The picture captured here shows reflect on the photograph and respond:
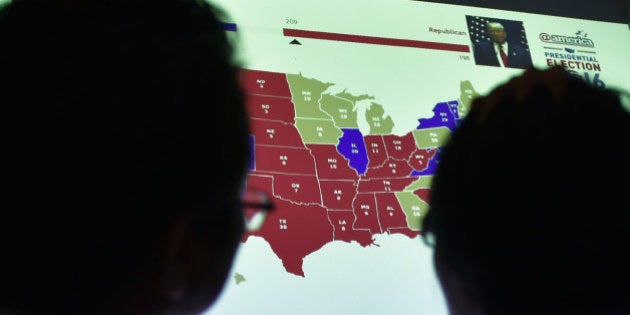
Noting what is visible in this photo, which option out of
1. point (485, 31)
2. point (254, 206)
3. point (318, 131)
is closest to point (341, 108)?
point (318, 131)

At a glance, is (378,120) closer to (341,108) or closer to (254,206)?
(341,108)

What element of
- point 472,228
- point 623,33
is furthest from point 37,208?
point 623,33

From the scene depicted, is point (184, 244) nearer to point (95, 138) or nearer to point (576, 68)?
point (95, 138)

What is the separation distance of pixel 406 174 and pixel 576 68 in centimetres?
56

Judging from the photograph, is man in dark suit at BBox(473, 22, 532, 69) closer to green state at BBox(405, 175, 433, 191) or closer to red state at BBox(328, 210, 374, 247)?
green state at BBox(405, 175, 433, 191)

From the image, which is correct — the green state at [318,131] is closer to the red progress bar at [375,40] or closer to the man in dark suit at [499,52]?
the red progress bar at [375,40]

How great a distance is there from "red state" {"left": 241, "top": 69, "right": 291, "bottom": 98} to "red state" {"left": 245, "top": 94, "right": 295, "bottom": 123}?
0.01 metres

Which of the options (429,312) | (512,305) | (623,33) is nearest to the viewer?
(512,305)

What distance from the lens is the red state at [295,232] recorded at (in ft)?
3.39

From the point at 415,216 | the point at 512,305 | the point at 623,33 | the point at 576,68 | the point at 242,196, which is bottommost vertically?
the point at 512,305

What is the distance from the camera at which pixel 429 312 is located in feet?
3.61

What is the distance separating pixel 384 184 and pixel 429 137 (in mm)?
158

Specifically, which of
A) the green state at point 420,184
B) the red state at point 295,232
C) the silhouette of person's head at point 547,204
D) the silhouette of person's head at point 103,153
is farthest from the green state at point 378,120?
the silhouette of person's head at point 103,153

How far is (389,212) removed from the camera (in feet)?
3.71
